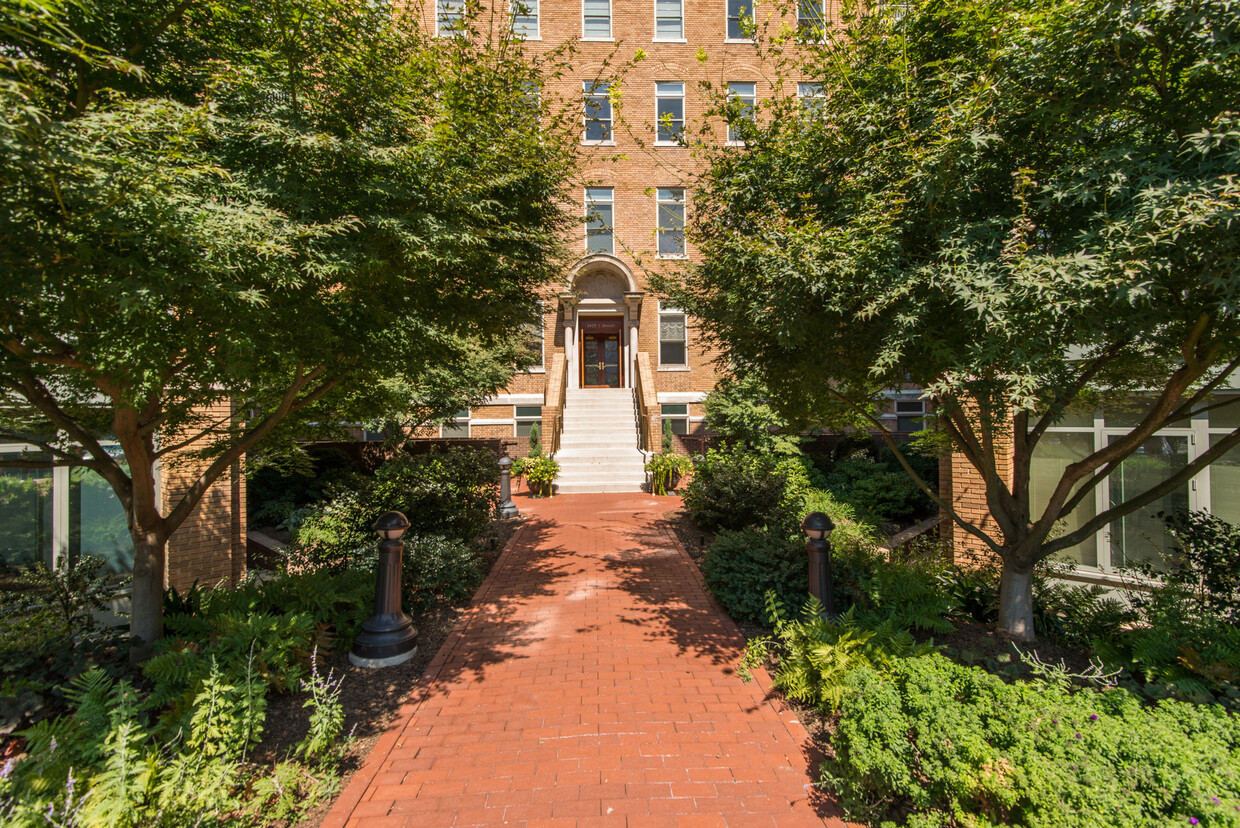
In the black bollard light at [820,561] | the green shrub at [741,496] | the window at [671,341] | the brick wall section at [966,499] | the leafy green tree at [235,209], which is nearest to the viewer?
the leafy green tree at [235,209]

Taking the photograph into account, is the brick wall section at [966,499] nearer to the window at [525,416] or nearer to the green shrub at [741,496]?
the green shrub at [741,496]

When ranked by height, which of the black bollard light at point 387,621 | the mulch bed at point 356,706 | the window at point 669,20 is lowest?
the mulch bed at point 356,706

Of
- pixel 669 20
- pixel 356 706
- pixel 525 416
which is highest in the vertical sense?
pixel 669 20

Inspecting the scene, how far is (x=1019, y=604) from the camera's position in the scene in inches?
178

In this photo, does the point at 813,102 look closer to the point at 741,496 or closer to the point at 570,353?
the point at 741,496

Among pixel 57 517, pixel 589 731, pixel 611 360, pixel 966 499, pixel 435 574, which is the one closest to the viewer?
pixel 589 731

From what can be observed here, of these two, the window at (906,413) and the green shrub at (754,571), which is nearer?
the green shrub at (754,571)

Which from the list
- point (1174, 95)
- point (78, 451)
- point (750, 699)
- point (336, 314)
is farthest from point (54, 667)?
point (1174, 95)

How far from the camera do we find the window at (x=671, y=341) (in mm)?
18766

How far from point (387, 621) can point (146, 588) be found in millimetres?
1818

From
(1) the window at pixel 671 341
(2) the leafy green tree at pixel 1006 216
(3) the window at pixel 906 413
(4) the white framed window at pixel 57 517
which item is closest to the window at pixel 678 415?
(1) the window at pixel 671 341

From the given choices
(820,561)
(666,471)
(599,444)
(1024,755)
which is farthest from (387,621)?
(599,444)

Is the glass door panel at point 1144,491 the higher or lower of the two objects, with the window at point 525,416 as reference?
lower

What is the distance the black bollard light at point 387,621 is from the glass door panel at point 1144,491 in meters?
8.15
